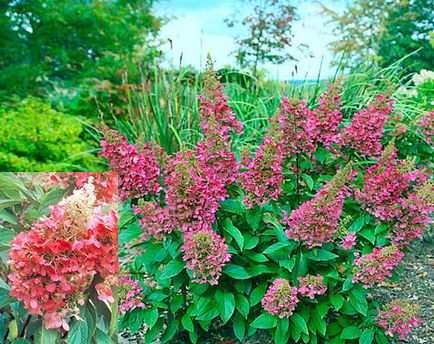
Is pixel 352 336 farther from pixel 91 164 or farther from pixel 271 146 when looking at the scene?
pixel 91 164

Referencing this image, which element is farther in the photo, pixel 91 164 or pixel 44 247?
pixel 91 164

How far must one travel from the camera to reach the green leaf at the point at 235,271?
2.02 metres

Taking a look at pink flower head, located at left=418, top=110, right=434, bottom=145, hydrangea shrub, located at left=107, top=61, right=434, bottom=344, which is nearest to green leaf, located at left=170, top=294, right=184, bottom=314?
hydrangea shrub, located at left=107, top=61, right=434, bottom=344

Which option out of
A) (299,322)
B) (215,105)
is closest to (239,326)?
(299,322)

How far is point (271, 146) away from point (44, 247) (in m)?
1.03

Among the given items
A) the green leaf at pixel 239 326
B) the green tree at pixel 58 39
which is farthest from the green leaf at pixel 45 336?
the green tree at pixel 58 39

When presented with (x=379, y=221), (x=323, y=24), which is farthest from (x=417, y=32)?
(x=379, y=221)

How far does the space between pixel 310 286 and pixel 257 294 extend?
0.27 m

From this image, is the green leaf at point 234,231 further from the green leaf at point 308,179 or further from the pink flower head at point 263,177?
the green leaf at point 308,179

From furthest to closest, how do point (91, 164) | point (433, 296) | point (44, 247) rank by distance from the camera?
1. point (91, 164)
2. point (433, 296)
3. point (44, 247)

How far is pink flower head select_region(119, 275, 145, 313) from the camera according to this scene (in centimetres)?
212

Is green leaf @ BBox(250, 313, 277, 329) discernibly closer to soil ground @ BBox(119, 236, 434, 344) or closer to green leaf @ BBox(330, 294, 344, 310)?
green leaf @ BBox(330, 294, 344, 310)

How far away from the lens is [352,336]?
2.15 meters

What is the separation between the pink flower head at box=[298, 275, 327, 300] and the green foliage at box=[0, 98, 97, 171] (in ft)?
15.7
